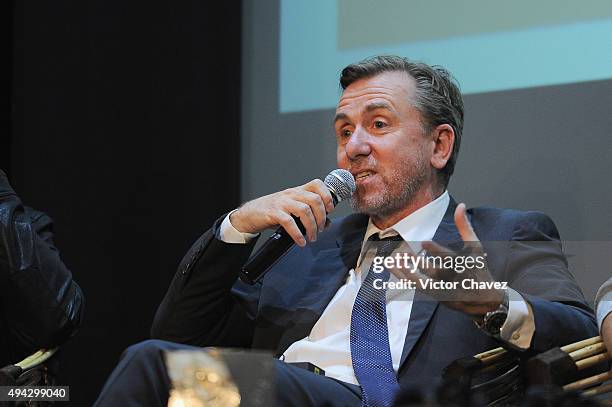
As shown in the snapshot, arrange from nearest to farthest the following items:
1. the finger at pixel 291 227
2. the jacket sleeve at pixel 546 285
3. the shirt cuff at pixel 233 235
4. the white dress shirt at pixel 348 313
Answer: the jacket sleeve at pixel 546 285 < the finger at pixel 291 227 < the white dress shirt at pixel 348 313 < the shirt cuff at pixel 233 235

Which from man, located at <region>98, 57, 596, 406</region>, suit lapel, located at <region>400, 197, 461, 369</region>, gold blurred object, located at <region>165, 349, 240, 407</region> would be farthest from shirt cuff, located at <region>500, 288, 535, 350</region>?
gold blurred object, located at <region>165, 349, 240, 407</region>

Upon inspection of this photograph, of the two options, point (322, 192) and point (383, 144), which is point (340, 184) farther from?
point (383, 144)

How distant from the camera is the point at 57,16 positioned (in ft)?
10.8

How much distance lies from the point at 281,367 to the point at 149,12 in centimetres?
182

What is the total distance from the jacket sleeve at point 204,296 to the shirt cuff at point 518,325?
711mm

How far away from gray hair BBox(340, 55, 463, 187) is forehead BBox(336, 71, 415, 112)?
17mm

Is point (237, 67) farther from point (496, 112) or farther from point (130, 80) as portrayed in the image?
point (496, 112)

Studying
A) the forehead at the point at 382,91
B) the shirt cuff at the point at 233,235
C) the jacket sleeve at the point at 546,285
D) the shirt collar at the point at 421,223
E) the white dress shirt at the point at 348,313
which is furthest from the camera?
the forehead at the point at 382,91

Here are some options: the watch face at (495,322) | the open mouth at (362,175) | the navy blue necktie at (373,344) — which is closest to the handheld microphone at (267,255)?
the navy blue necktie at (373,344)

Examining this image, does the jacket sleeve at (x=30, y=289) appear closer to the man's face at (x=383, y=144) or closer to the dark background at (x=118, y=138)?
the dark background at (x=118, y=138)

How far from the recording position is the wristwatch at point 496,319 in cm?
186

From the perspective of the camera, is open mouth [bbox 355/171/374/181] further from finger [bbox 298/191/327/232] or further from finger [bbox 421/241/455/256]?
finger [bbox 421/241/455/256]

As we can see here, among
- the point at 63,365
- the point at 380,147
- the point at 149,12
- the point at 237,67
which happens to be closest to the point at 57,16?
the point at 149,12

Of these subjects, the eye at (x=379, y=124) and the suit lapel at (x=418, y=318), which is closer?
the suit lapel at (x=418, y=318)
